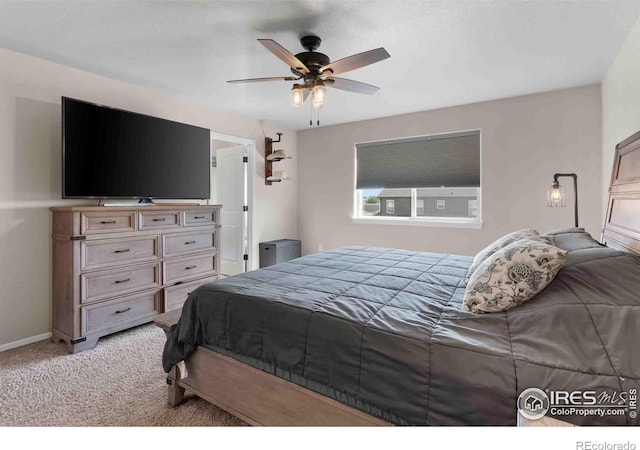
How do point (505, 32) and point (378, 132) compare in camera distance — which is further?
point (378, 132)

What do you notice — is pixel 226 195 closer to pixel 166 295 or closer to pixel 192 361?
pixel 166 295

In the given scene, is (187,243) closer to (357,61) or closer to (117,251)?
(117,251)

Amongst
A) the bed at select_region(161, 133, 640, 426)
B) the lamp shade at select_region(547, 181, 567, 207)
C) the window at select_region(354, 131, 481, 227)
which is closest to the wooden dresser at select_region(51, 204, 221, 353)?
the bed at select_region(161, 133, 640, 426)

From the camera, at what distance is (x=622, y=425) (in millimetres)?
934

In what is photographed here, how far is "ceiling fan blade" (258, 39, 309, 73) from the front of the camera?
187 cm

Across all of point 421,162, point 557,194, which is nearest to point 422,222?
point 421,162

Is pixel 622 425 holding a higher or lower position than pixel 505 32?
lower

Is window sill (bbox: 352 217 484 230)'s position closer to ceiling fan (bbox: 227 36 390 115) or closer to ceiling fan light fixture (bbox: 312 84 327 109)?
ceiling fan (bbox: 227 36 390 115)

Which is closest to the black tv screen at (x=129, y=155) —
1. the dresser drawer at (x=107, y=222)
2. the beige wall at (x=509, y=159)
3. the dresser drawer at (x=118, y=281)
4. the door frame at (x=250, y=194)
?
the dresser drawer at (x=107, y=222)

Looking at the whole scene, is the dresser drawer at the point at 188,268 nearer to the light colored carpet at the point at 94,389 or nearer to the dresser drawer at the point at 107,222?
the dresser drawer at the point at 107,222

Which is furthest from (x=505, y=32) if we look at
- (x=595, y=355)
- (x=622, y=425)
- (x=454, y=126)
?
(x=622, y=425)

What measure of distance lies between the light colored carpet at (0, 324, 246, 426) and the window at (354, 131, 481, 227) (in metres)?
3.44

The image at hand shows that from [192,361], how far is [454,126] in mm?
3929

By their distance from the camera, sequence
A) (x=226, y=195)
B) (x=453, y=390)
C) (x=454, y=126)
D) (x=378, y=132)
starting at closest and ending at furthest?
1. (x=453, y=390)
2. (x=454, y=126)
3. (x=378, y=132)
4. (x=226, y=195)
